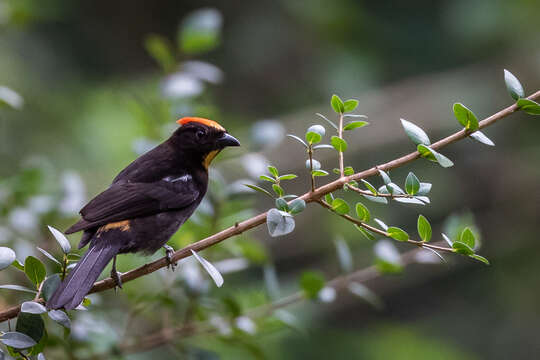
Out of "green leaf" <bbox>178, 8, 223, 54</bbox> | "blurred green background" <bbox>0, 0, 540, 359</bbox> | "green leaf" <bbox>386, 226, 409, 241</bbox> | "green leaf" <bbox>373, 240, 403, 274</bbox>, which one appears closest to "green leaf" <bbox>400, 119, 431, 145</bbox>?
"green leaf" <bbox>386, 226, 409, 241</bbox>

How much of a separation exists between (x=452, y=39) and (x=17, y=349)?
A: 20.0ft

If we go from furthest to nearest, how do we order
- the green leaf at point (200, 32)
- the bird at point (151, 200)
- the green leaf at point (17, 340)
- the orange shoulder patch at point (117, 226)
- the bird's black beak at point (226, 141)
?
the green leaf at point (200, 32) → the bird's black beak at point (226, 141) → the orange shoulder patch at point (117, 226) → the bird at point (151, 200) → the green leaf at point (17, 340)

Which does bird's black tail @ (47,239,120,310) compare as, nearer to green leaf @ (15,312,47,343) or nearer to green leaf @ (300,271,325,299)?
green leaf @ (15,312,47,343)

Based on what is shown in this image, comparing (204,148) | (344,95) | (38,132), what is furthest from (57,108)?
(204,148)

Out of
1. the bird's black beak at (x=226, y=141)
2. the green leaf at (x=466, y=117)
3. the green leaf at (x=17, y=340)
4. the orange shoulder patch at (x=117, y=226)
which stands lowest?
the green leaf at (x=17, y=340)

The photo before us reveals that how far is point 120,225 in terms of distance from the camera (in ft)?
9.86

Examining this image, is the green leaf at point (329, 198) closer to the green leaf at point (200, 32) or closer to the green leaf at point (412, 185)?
the green leaf at point (412, 185)

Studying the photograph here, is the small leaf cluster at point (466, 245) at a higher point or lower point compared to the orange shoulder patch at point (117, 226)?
lower

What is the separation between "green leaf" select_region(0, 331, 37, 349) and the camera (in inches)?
78.1

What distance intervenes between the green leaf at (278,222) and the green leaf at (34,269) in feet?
2.37

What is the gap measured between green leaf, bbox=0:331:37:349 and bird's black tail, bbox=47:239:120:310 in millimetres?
117

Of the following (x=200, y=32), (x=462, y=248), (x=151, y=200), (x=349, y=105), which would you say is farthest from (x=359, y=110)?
(x=462, y=248)

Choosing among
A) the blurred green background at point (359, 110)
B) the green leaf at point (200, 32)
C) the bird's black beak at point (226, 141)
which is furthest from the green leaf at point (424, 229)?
the blurred green background at point (359, 110)

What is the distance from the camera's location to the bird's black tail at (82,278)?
211 centimetres
